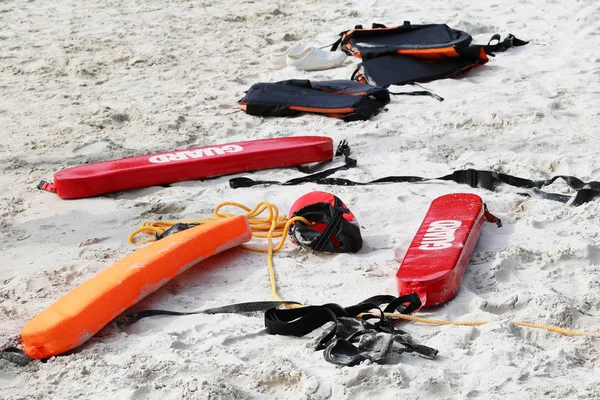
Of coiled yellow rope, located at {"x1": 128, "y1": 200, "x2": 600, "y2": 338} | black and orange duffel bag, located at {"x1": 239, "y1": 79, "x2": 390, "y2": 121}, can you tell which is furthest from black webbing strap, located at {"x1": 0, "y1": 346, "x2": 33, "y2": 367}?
black and orange duffel bag, located at {"x1": 239, "y1": 79, "x2": 390, "y2": 121}

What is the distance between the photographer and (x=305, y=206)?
11.4ft

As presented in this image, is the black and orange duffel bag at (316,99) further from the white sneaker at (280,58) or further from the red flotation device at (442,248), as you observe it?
the red flotation device at (442,248)

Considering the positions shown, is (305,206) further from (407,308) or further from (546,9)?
(546,9)

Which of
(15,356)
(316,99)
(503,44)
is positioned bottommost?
(503,44)

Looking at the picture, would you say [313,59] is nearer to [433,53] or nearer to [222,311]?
[433,53]

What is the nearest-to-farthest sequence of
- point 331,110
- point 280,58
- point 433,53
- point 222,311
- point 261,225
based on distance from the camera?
point 222,311, point 261,225, point 331,110, point 433,53, point 280,58

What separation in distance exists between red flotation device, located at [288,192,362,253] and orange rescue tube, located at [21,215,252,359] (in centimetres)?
23

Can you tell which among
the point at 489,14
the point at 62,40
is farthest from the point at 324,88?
the point at 62,40

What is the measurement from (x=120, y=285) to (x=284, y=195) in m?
→ 1.24

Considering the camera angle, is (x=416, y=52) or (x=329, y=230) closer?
(x=329, y=230)

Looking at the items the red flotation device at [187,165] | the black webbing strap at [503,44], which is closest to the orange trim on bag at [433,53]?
the black webbing strap at [503,44]

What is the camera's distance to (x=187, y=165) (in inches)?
167

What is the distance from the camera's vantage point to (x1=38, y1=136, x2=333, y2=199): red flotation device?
4.12m

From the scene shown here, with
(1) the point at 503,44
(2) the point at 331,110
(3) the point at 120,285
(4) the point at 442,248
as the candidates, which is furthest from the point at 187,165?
(1) the point at 503,44
